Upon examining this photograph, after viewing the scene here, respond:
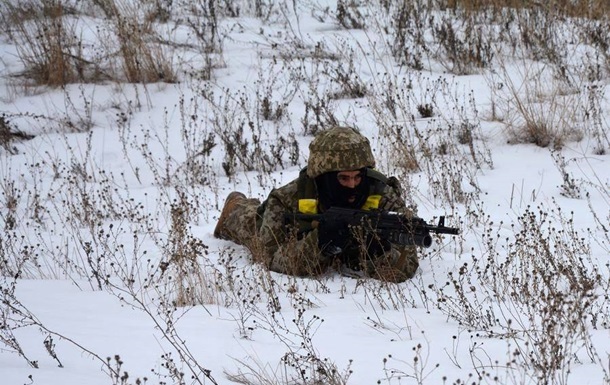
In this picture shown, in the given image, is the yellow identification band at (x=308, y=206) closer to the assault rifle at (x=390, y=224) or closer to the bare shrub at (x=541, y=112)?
the assault rifle at (x=390, y=224)

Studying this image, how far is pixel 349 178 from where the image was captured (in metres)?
4.55

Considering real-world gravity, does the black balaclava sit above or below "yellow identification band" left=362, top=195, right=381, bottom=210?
above

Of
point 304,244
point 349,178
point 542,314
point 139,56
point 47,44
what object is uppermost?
point 47,44

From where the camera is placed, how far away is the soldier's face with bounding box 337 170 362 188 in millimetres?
4531

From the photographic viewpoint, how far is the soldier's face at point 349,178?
14.9 feet

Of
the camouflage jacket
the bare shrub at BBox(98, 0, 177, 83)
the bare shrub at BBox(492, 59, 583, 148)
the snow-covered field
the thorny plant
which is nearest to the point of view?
the thorny plant

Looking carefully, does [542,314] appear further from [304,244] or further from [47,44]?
[47,44]

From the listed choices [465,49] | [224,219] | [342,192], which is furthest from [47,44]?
[342,192]

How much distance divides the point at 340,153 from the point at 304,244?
589 millimetres

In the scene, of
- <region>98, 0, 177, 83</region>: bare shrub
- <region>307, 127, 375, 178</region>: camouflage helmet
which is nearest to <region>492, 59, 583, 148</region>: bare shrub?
<region>307, 127, 375, 178</region>: camouflage helmet

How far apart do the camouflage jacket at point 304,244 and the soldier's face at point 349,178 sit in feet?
0.41

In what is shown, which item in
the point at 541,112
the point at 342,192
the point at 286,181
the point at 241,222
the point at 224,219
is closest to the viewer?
the point at 342,192

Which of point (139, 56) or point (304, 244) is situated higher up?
point (139, 56)

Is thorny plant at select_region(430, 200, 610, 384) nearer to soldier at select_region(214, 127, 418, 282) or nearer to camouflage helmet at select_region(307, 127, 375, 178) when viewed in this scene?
soldier at select_region(214, 127, 418, 282)
